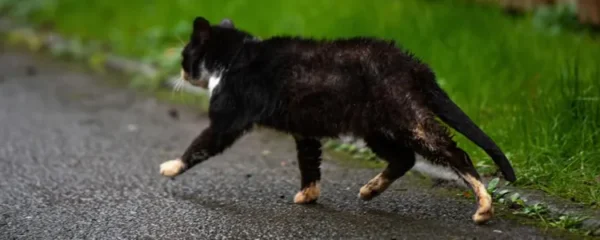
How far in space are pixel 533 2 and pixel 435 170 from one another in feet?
16.6

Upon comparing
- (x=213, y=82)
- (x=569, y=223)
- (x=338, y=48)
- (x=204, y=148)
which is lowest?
(x=569, y=223)

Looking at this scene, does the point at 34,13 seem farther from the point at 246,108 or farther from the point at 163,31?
the point at 246,108

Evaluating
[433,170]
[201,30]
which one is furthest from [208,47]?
[433,170]

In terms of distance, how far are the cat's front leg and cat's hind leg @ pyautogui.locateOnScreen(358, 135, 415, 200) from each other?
0.72 m

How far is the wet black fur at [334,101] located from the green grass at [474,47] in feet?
2.44

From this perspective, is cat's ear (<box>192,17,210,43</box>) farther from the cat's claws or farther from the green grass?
the green grass

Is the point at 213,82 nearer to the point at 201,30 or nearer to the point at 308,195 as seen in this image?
the point at 201,30

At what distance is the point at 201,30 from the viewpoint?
5.21 metres

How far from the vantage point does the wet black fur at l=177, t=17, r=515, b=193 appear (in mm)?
4332

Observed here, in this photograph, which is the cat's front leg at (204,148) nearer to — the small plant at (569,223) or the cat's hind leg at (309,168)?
the cat's hind leg at (309,168)

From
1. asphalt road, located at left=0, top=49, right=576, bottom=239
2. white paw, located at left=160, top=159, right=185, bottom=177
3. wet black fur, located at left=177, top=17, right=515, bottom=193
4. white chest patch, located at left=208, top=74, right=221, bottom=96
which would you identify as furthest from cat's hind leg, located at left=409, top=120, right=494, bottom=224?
white paw, located at left=160, top=159, right=185, bottom=177

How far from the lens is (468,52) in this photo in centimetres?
730

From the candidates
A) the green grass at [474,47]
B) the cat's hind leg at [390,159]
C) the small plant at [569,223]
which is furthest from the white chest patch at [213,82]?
the small plant at [569,223]

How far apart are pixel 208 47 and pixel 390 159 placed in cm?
124
